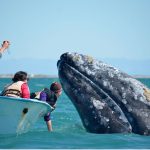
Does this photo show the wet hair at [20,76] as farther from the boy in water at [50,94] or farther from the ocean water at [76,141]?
the ocean water at [76,141]

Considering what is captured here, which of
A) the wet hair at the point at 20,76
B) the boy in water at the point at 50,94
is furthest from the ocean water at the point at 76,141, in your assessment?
the wet hair at the point at 20,76

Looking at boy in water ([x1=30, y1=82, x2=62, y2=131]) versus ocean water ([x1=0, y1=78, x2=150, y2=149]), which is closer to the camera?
ocean water ([x1=0, y1=78, x2=150, y2=149])

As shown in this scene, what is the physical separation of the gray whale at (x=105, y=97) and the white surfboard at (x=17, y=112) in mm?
809

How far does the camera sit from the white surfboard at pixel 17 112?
11.1m

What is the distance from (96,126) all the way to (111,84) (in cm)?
91

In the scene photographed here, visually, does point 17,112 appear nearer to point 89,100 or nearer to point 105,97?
point 89,100

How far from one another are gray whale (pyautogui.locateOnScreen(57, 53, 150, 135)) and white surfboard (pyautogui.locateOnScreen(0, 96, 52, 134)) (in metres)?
0.81

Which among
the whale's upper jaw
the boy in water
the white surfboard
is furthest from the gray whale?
the boy in water

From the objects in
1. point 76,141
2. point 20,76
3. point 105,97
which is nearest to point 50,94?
point 20,76

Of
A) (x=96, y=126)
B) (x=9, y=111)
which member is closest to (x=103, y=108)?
(x=96, y=126)

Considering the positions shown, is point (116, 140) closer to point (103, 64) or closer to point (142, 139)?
point (142, 139)

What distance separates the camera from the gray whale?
1112 centimetres

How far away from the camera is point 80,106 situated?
11398 millimetres

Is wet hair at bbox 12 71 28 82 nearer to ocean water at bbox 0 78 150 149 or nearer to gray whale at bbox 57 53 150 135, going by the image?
gray whale at bbox 57 53 150 135
